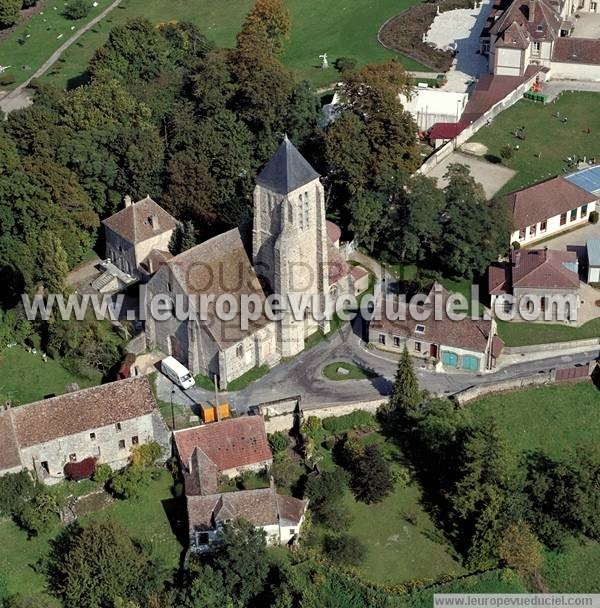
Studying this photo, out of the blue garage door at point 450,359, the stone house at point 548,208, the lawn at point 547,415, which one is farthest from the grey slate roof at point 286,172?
the stone house at point 548,208

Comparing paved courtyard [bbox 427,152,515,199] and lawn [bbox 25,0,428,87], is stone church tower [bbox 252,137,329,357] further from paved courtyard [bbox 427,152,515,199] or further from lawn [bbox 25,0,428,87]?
lawn [bbox 25,0,428,87]

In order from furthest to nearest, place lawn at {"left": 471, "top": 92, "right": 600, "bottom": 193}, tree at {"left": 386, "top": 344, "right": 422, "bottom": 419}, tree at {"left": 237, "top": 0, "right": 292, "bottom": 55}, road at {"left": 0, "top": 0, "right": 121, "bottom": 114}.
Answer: tree at {"left": 237, "top": 0, "right": 292, "bottom": 55}
road at {"left": 0, "top": 0, "right": 121, "bottom": 114}
lawn at {"left": 471, "top": 92, "right": 600, "bottom": 193}
tree at {"left": 386, "top": 344, "right": 422, "bottom": 419}

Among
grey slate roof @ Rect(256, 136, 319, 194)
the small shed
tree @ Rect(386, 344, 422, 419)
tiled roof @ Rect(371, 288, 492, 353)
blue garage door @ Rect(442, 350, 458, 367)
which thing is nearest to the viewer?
tree @ Rect(386, 344, 422, 419)

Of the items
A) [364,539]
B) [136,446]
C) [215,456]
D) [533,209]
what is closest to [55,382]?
[136,446]

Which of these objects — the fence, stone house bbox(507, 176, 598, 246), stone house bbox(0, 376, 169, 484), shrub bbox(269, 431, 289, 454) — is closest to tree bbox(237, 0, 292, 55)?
the fence

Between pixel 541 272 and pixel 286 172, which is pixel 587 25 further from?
pixel 286 172

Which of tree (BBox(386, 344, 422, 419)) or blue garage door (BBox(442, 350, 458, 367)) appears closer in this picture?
tree (BBox(386, 344, 422, 419))

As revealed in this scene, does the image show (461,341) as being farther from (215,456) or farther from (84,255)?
(84,255)
